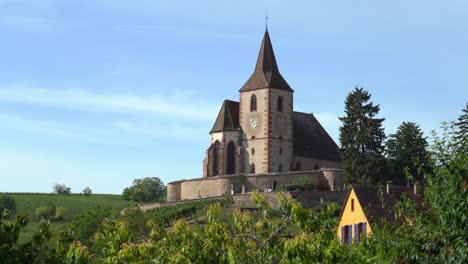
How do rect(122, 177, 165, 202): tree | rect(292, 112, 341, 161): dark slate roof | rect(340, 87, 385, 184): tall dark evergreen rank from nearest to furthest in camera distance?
1. rect(340, 87, 385, 184): tall dark evergreen
2. rect(292, 112, 341, 161): dark slate roof
3. rect(122, 177, 165, 202): tree

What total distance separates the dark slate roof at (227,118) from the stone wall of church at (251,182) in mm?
5105

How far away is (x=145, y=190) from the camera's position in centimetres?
12575

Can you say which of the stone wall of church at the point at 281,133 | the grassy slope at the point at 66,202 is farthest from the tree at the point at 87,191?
the stone wall of church at the point at 281,133

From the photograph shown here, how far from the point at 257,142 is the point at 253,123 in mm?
1929

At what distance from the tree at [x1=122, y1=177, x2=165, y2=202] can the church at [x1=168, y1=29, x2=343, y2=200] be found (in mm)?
29161

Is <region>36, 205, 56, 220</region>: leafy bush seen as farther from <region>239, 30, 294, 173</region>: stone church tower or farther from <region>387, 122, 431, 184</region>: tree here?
<region>387, 122, 431, 184</region>: tree

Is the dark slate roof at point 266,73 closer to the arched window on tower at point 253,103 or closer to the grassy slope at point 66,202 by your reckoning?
the arched window on tower at point 253,103

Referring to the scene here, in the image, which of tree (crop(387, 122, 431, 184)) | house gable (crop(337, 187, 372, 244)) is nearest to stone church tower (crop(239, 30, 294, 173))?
tree (crop(387, 122, 431, 184))

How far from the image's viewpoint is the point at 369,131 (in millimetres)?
85188

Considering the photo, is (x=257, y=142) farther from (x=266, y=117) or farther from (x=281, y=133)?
(x=281, y=133)

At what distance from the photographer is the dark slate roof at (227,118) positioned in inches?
3688

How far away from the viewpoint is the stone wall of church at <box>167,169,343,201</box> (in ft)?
283

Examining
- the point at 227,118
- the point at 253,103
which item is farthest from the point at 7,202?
the point at 253,103

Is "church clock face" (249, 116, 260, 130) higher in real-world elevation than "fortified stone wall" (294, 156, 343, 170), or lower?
higher
